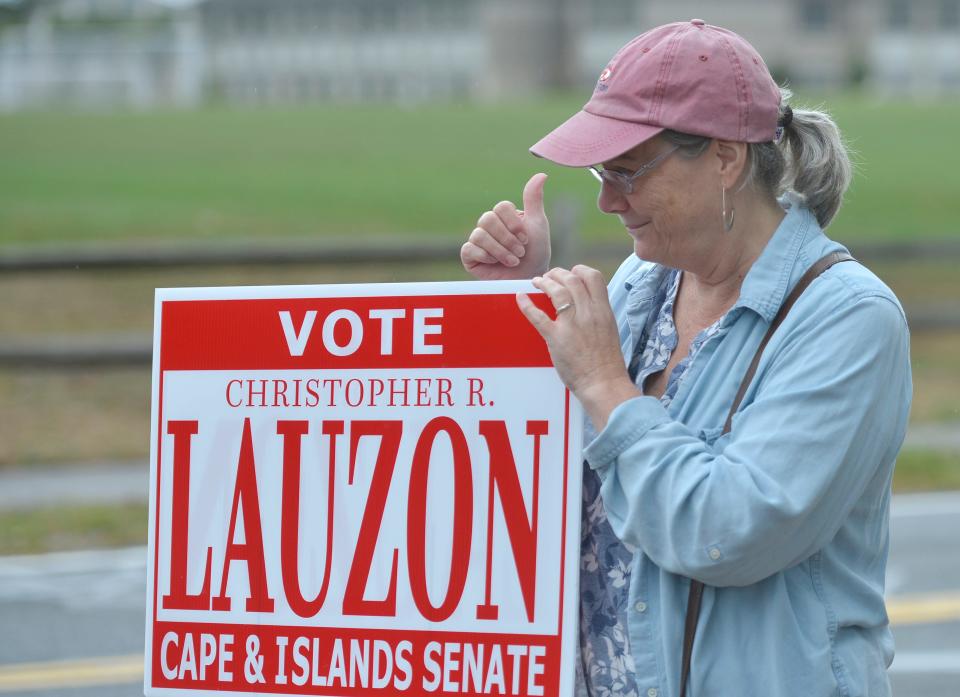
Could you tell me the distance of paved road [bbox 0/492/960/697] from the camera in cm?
527

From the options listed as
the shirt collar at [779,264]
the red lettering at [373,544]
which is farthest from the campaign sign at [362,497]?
the shirt collar at [779,264]

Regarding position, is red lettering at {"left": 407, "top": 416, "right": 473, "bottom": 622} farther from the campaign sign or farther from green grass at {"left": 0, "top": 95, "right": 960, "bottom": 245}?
green grass at {"left": 0, "top": 95, "right": 960, "bottom": 245}

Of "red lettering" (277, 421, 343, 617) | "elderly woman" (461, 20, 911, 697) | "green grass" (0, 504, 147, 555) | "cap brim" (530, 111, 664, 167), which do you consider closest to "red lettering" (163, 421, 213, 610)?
"red lettering" (277, 421, 343, 617)

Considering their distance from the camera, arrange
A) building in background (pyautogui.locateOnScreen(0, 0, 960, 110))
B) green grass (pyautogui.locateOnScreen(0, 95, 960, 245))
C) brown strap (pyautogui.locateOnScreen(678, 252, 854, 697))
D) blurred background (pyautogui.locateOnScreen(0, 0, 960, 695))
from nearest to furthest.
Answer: brown strap (pyautogui.locateOnScreen(678, 252, 854, 697)) → blurred background (pyautogui.locateOnScreen(0, 0, 960, 695)) → green grass (pyautogui.locateOnScreen(0, 95, 960, 245)) → building in background (pyautogui.locateOnScreen(0, 0, 960, 110))

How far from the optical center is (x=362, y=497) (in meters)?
2.24

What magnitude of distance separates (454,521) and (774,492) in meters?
0.57

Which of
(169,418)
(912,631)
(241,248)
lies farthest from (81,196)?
(169,418)

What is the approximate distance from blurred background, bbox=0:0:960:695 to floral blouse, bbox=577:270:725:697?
56 centimetres

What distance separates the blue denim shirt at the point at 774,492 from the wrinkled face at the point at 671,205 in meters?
0.10

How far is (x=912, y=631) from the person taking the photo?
5797mm

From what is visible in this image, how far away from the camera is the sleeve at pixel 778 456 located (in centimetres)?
187

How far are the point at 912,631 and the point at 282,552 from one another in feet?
13.9

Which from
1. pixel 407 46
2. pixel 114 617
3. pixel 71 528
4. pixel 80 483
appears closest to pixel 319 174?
pixel 80 483

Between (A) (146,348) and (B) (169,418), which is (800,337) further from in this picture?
(A) (146,348)
